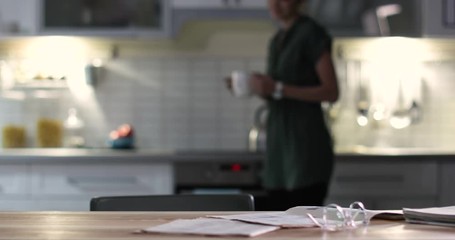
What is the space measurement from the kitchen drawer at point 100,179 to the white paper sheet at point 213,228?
7.13ft

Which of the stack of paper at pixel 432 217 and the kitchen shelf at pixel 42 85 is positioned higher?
the kitchen shelf at pixel 42 85

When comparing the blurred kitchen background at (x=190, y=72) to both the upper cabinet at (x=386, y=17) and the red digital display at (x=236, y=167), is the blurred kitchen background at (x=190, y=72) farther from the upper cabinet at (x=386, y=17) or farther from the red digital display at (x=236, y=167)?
the red digital display at (x=236, y=167)

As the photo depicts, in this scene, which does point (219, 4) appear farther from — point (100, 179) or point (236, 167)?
point (100, 179)

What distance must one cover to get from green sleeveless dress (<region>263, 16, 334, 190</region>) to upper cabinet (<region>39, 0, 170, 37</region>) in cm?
98

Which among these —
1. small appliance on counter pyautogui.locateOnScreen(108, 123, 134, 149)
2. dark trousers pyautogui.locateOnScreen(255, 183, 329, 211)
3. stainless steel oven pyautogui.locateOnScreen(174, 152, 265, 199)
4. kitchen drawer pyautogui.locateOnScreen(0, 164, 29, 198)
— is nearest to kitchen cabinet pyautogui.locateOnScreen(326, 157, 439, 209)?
stainless steel oven pyautogui.locateOnScreen(174, 152, 265, 199)

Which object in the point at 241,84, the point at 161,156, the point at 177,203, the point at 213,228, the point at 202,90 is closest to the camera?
the point at 213,228

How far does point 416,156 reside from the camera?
3.88 m

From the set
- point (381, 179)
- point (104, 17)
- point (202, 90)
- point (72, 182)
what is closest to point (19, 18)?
point (104, 17)

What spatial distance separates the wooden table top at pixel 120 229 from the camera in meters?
1.51

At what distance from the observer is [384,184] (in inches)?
154

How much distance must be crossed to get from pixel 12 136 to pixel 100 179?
721mm

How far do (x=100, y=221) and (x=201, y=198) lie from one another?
519 mm

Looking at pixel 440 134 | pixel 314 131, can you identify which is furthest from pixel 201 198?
pixel 440 134

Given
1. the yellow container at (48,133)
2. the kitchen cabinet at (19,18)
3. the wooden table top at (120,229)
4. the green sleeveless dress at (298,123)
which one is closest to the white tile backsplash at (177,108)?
the yellow container at (48,133)
